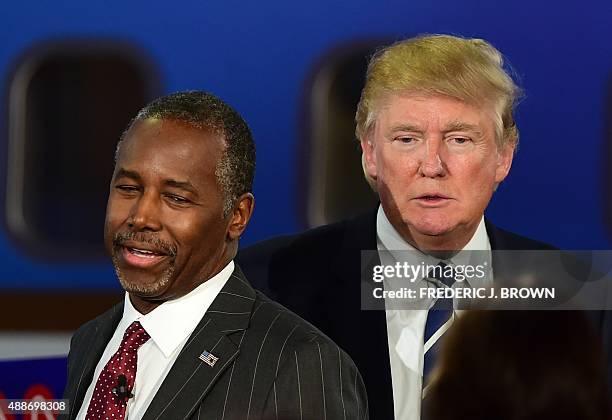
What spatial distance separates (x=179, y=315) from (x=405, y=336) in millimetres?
695

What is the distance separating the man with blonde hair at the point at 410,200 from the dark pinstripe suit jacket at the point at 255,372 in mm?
498

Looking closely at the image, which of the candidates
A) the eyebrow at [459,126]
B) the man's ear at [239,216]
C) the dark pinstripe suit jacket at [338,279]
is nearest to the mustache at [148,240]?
the man's ear at [239,216]

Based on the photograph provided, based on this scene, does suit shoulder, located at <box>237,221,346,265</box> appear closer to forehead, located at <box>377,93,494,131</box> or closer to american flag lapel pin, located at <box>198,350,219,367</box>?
forehead, located at <box>377,93,494,131</box>

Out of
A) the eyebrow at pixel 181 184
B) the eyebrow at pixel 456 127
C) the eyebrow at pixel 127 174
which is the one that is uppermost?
the eyebrow at pixel 456 127

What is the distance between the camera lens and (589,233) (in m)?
2.69

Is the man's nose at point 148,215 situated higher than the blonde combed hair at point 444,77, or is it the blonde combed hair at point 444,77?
the blonde combed hair at point 444,77

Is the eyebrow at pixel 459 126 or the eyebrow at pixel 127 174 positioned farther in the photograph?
the eyebrow at pixel 459 126

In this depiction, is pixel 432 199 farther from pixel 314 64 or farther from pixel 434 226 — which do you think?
pixel 314 64

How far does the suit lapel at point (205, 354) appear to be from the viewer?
2049 millimetres

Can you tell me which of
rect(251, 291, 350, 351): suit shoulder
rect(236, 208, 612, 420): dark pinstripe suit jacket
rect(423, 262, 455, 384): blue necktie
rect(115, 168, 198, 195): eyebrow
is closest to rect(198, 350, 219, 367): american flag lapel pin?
rect(251, 291, 350, 351): suit shoulder

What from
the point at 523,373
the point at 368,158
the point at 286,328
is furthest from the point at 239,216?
the point at 523,373

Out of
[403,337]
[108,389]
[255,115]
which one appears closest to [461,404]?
[108,389]

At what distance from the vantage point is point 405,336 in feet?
8.84

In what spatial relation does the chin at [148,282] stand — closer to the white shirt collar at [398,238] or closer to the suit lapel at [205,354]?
the suit lapel at [205,354]
